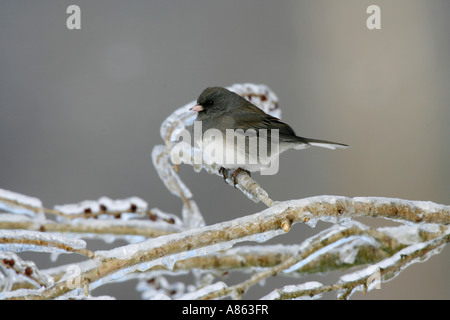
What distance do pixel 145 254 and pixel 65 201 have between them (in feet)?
4.25

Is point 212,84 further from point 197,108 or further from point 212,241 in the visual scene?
point 212,241

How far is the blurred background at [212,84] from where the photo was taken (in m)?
1.75

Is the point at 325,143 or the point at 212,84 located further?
the point at 212,84

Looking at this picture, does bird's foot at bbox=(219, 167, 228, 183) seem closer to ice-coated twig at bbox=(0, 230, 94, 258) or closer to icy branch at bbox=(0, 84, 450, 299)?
icy branch at bbox=(0, 84, 450, 299)

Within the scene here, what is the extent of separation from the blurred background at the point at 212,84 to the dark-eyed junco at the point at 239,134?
0.56m

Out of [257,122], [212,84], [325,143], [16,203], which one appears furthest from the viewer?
[212,84]

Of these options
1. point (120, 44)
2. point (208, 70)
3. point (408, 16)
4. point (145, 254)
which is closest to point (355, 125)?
point (408, 16)

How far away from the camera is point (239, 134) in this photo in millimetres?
1215

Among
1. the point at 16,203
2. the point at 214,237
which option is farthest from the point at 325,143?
the point at 16,203

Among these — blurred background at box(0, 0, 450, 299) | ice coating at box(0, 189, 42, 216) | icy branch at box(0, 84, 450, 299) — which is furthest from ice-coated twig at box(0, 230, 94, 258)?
blurred background at box(0, 0, 450, 299)

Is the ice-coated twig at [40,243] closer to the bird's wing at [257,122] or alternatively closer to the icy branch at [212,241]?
the icy branch at [212,241]

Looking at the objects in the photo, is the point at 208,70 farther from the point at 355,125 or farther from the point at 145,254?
the point at 145,254

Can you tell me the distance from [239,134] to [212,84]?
0.75 meters

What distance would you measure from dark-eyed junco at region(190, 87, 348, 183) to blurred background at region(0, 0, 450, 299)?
563mm
